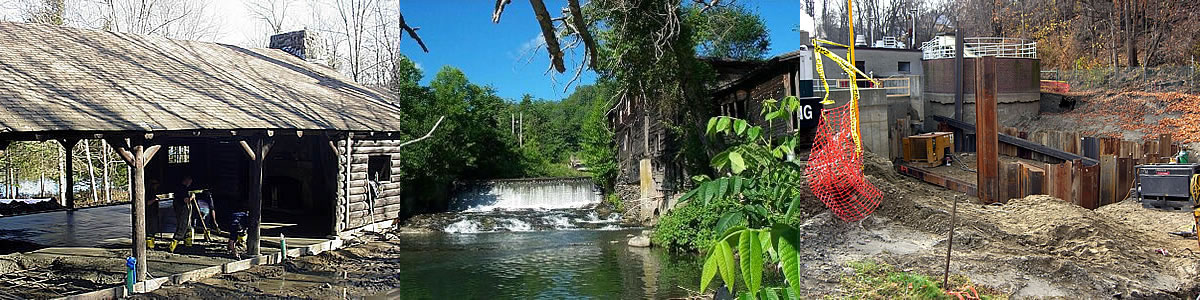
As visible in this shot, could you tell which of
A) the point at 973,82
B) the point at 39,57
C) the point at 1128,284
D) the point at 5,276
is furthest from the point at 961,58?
the point at 5,276

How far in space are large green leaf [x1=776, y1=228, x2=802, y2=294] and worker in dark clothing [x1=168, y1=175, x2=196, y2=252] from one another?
4726 mm

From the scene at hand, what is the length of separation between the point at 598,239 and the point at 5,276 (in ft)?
12.8

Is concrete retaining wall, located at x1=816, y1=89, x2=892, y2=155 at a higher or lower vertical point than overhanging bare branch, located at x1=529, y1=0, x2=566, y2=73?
lower

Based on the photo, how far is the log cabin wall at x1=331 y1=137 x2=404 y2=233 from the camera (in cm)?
465

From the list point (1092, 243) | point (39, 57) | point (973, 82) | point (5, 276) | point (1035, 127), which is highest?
point (39, 57)

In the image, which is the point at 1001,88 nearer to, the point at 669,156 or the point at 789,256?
the point at 669,156

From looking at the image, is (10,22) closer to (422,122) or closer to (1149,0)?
(422,122)

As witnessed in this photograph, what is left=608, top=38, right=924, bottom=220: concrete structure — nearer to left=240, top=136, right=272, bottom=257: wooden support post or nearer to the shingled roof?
the shingled roof

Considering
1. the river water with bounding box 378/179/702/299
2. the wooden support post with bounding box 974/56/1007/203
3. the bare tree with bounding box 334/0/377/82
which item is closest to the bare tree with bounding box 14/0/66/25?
the bare tree with bounding box 334/0/377/82

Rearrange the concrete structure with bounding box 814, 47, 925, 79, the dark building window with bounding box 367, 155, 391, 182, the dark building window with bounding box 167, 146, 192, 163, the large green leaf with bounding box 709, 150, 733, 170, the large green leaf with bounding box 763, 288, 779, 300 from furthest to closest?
the dark building window with bounding box 167, 146, 192, 163 → the dark building window with bounding box 367, 155, 391, 182 → the concrete structure with bounding box 814, 47, 925, 79 → the large green leaf with bounding box 709, 150, 733, 170 → the large green leaf with bounding box 763, 288, 779, 300

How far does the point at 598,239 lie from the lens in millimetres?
5195

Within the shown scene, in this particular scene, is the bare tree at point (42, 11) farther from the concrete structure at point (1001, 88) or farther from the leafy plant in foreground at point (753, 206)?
the concrete structure at point (1001, 88)

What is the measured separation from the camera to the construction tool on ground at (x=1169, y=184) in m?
3.31

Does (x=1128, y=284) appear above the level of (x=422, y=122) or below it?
below
